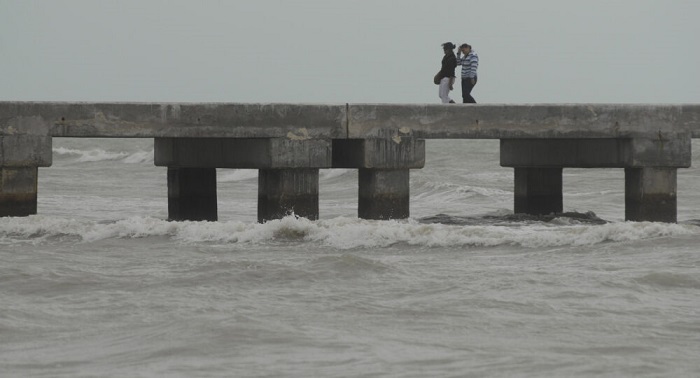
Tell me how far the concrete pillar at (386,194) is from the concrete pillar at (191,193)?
275cm

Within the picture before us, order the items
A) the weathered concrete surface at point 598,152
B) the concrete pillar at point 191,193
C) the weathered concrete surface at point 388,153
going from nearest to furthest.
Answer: the weathered concrete surface at point 388,153
the weathered concrete surface at point 598,152
the concrete pillar at point 191,193

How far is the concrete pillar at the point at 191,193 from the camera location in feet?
60.3

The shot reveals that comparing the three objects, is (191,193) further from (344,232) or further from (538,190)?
(538,190)

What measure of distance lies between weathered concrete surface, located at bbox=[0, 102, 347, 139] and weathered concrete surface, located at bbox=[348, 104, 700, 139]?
0.48 m

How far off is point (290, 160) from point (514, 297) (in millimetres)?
5906

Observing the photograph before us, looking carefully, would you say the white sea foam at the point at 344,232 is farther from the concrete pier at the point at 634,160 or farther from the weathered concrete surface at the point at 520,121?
the concrete pier at the point at 634,160

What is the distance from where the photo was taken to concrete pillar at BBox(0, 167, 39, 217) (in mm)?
15766

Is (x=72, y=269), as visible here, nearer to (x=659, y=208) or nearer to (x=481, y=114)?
(x=481, y=114)

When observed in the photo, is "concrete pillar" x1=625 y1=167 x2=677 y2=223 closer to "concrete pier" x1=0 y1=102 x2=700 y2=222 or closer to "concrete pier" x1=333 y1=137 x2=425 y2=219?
"concrete pier" x1=0 y1=102 x2=700 y2=222

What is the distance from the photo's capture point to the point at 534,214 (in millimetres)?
19891

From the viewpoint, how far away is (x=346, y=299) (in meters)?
10.8

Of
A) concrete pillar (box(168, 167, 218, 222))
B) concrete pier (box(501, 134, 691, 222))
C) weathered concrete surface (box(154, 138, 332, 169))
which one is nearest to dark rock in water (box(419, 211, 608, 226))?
concrete pier (box(501, 134, 691, 222))

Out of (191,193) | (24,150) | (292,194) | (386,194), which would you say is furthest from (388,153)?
(24,150)

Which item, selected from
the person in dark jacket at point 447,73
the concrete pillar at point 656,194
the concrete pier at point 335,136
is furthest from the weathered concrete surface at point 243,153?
the concrete pillar at point 656,194
